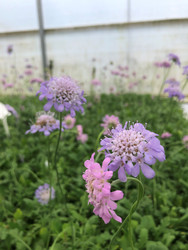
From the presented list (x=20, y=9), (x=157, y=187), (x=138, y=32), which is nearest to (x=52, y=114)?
(x=157, y=187)

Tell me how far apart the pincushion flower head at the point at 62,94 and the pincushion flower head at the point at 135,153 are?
0.27 m

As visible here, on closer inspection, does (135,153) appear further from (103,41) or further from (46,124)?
(103,41)

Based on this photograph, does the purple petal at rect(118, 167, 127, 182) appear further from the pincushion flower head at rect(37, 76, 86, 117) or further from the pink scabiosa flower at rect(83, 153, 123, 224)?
the pincushion flower head at rect(37, 76, 86, 117)

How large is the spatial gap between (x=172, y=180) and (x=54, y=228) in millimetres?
712

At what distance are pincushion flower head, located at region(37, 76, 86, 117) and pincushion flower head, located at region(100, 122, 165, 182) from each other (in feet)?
0.87

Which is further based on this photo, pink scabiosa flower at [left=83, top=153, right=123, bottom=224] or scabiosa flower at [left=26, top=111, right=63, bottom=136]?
scabiosa flower at [left=26, top=111, right=63, bottom=136]

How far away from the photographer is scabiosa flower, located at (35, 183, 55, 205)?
3.25ft

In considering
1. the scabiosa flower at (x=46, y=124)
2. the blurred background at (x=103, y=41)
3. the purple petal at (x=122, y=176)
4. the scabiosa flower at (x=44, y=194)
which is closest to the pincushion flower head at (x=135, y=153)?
the purple petal at (x=122, y=176)

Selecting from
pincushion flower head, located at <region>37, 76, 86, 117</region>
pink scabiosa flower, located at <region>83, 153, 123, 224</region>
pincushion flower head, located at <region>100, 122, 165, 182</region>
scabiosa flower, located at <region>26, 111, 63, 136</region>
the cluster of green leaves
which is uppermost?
pincushion flower head, located at <region>37, 76, 86, 117</region>

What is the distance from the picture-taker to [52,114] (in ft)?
2.85

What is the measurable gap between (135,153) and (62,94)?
1.10 ft

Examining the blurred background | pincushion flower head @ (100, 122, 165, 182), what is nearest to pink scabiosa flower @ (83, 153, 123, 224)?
pincushion flower head @ (100, 122, 165, 182)

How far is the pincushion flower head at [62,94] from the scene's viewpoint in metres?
0.61

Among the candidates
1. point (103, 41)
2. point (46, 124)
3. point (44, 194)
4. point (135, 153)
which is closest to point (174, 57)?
point (46, 124)
